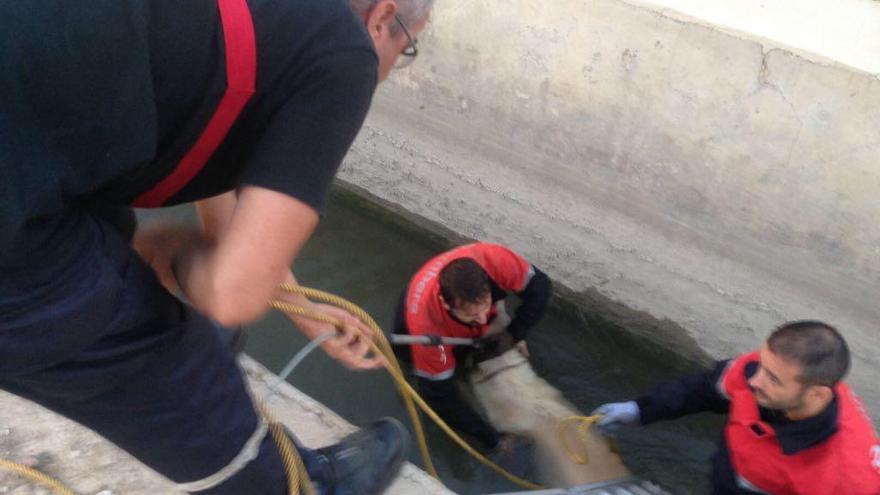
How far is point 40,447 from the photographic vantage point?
2.34 meters

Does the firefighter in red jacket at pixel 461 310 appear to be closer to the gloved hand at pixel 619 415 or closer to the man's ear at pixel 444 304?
the man's ear at pixel 444 304

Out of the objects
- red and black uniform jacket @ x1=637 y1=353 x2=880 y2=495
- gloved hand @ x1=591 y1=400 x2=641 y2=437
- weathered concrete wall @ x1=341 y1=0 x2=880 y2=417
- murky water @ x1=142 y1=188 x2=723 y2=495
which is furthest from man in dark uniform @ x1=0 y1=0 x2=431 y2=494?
murky water @ x1=142 y1=188 x2=723 y2=495

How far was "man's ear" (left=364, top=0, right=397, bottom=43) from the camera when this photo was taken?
1.25 metres

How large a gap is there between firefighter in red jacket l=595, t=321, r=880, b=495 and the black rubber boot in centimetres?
109

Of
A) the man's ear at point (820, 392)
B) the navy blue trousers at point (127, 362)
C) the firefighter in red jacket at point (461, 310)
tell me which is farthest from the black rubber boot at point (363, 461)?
the man's ear at point (820, 392)

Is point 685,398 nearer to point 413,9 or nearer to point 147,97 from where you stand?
point 413,9

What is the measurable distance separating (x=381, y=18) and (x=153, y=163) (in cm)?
42

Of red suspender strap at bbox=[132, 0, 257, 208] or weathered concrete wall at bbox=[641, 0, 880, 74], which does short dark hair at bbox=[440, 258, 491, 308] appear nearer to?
weathered concrete wall at bbox=[641, 0, 880, 74]

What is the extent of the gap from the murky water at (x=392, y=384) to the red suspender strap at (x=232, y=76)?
2.51 m

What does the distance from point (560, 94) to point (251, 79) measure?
246 cm

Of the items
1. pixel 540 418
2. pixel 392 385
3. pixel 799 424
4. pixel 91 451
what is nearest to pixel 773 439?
pixel 799 424

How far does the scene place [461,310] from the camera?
9.49ft

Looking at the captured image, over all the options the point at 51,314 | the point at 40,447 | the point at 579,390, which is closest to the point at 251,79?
the point at 51,314

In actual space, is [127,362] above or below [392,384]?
above
